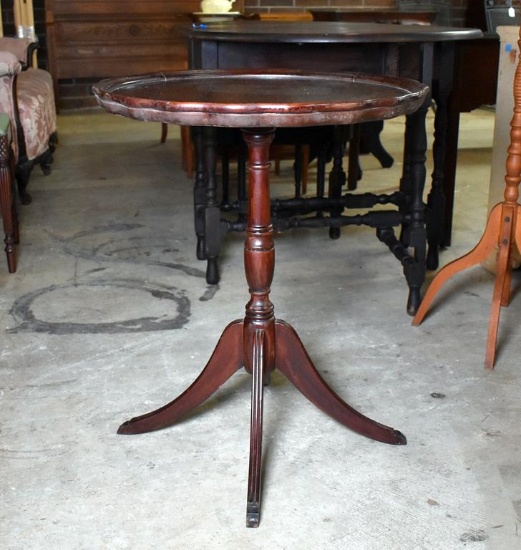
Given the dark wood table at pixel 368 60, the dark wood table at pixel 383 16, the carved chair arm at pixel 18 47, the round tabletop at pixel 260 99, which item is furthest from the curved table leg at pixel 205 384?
the carved chair arm at pixel 18 47

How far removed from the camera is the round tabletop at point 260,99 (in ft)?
4.33

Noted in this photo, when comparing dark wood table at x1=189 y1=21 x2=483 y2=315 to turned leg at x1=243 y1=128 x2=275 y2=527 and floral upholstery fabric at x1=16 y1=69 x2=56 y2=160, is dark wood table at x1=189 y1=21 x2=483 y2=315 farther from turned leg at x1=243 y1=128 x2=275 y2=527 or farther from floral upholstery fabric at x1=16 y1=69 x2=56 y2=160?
floral upholstery fabric at x1=16 y1=69 x2=56 y2=160

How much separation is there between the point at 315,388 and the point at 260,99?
23.1 inches

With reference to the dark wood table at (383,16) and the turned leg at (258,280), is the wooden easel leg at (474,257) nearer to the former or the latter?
the turned leg at (258,280)

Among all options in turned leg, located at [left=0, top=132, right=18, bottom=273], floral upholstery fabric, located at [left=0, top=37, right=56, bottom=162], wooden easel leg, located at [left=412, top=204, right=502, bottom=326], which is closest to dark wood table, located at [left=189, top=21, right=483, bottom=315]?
wooden easel leg, located at [left=412, top=204, right=502, bottom=326]

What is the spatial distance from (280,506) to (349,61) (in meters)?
1.29

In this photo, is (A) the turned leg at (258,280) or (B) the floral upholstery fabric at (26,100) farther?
(B) the floral upholstery fabric at (26,100)

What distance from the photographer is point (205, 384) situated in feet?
5.41

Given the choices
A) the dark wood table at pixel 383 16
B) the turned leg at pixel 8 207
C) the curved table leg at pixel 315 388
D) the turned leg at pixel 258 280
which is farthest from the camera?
the dark wood table at pixel 383 16

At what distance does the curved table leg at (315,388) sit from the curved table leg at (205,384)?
8cm

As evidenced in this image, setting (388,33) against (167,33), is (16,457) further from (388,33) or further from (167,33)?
(167,33)

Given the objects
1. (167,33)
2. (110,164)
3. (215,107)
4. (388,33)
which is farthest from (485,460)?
(167,33)

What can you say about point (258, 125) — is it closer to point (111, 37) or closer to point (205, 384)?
point (205, 384)

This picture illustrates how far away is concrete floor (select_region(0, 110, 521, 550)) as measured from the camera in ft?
4.55
